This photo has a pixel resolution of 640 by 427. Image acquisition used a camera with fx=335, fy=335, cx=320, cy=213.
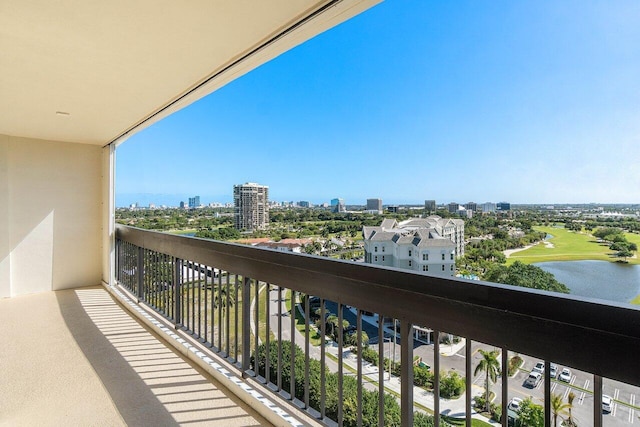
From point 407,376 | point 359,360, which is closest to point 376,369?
point 359,360

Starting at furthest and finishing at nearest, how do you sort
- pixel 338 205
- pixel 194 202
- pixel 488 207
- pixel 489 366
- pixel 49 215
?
pixel 49 215 < pixel 194 202 < pixel 338 205 < pixel 488 207 < pixel 489 366

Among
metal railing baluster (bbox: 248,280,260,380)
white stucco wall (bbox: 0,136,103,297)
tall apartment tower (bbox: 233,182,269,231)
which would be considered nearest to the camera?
metal railing baluster (bbox: 248,280,260,380)

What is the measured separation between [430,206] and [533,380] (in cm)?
69

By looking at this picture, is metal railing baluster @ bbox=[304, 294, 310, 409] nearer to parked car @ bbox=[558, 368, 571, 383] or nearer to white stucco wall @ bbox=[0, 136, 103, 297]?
parked car @ bbox=[558, 368, 571, 383]

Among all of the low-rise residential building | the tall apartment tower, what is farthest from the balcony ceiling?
the low-rise residential building

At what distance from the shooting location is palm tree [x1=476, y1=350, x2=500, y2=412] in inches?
41.4

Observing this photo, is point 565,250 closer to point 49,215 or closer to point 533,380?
point 533,380

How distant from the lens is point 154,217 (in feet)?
12.6

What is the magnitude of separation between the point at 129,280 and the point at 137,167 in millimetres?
1696

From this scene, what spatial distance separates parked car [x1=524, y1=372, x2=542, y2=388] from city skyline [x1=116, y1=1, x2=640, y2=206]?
519 millimetres

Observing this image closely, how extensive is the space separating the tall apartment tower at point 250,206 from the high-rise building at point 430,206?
1.15 metres

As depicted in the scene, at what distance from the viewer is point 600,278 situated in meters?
0.84

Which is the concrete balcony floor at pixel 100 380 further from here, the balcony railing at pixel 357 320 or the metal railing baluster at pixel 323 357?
the metal railing baluster at pixel 323 357

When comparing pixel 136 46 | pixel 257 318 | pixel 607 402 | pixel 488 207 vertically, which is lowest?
pixel 257 318
